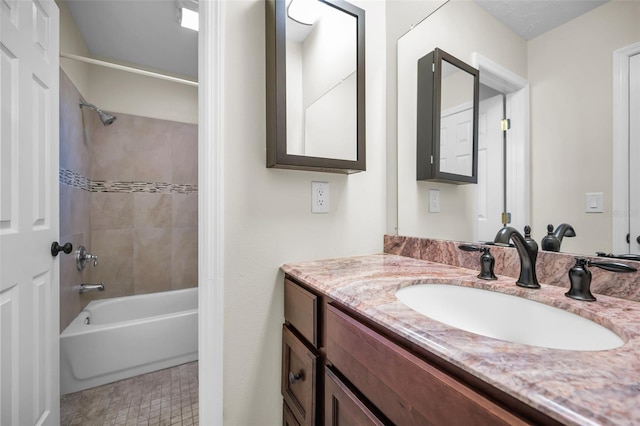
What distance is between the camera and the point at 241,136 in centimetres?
100

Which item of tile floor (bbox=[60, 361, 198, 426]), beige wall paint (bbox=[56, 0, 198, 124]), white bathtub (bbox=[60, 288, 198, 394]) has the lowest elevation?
tile floor (bbox=[60, 361, 198, 426])

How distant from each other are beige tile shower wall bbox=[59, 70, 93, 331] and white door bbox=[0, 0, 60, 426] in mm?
572

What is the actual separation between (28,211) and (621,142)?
6.28 feet

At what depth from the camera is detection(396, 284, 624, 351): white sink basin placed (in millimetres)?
542

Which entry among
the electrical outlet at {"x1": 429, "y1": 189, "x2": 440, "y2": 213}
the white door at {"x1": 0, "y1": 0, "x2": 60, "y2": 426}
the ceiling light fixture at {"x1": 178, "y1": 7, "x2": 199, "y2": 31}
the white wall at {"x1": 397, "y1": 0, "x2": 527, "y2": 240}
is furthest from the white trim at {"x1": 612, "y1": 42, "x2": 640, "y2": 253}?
the ceiling light fixture at {"x1": 178, "y1": 7, "x2": 199, "y2": 31}

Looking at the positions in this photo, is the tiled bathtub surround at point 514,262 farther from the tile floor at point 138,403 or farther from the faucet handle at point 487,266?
the tile floor at point 138,403

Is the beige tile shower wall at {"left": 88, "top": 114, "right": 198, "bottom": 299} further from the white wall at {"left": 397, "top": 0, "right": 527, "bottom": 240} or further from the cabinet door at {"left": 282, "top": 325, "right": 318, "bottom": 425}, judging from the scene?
the white wall at {"left": 397, "top": 0, "right": 527, "bottom": 240}

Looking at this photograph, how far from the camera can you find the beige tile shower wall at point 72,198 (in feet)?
5.65

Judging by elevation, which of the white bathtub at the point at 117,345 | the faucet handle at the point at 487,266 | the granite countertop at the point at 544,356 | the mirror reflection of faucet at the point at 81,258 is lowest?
the white bathtub at the point at 117,345

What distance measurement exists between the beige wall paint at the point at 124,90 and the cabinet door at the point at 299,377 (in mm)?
2300

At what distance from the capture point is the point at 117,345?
1.74 metres

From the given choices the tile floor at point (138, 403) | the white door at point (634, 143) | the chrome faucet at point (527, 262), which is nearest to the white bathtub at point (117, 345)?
the tile floor at point (138, 403)

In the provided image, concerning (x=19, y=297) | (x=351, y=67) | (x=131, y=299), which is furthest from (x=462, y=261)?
(x=131, y=299)

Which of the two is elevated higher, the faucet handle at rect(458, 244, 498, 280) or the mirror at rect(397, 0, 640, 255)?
the mirror at rect(397, 0, 640, 255)
